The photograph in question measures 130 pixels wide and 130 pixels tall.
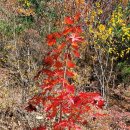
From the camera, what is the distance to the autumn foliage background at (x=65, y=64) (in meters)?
7.22

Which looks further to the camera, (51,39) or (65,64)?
(65,64)

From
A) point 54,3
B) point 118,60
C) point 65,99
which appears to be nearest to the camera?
point 65,99

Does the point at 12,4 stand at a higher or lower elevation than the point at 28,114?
higher

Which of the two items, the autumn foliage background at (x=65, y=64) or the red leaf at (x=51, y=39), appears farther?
the autumn foliage background at (x=65, y=64)

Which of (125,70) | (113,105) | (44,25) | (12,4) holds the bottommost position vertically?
(113,105)

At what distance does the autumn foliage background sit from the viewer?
7.22 m

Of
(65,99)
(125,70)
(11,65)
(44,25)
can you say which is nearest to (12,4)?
(44,25)

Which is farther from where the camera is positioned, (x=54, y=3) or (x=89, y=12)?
(x=54, y=3)

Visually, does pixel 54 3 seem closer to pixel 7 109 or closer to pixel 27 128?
pixel 7 109

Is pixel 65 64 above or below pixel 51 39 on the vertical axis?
below

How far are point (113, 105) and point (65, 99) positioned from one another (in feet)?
32.5

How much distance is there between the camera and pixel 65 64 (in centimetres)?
394

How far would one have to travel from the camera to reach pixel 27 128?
729cm

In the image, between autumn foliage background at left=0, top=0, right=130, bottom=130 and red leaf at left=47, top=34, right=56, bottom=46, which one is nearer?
red leaf at left=47, top=34, right=56, bottom=46
